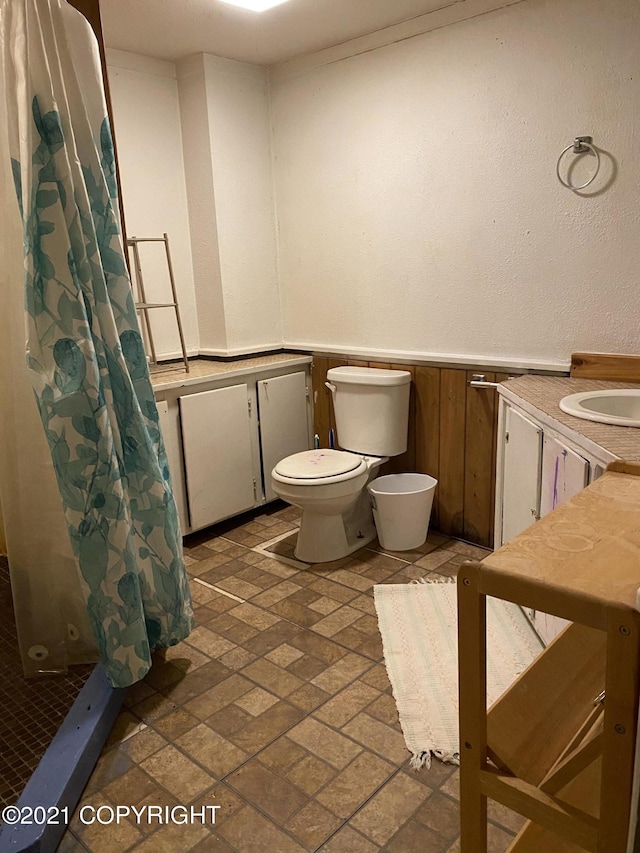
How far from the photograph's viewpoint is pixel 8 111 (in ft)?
5.24

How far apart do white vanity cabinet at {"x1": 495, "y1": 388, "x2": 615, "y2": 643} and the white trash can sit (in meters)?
0.37

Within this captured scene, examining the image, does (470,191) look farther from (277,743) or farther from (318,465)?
(277,743)

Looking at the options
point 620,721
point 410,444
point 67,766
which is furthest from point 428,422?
point 620,721

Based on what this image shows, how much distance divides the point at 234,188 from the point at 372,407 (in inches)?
51.3

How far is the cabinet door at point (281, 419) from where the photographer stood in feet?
10.5

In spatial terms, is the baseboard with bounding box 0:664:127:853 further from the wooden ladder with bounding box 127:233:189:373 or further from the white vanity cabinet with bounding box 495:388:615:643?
the wooden ladder with bounding box 127:233:189:373

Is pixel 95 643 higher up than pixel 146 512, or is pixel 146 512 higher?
pixel 146 512

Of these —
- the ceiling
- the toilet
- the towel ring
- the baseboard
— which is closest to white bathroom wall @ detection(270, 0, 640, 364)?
the towel ring

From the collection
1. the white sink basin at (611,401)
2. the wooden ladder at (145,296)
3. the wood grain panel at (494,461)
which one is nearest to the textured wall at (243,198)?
the wooden ladder at (145,296)

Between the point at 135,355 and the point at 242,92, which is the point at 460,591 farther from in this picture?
the point at 242,92

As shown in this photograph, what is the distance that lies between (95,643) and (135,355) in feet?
2.93

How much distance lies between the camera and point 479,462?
9.12ft

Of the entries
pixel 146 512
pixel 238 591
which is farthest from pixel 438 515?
pixel 146 512

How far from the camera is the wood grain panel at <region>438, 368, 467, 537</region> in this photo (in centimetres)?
280
